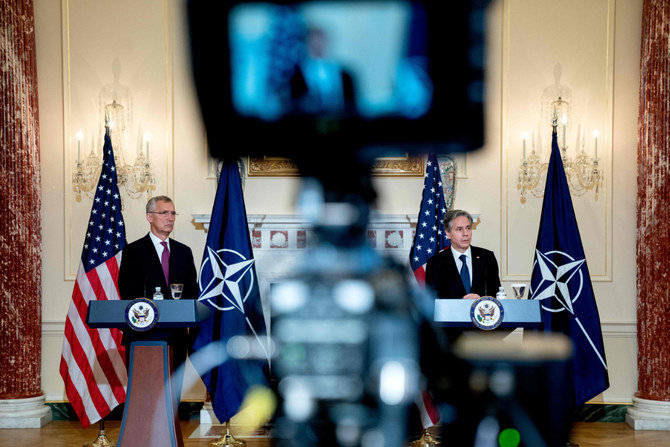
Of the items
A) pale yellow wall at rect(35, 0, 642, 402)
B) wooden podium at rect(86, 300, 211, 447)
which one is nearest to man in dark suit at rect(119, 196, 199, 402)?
wooden podium at rect(86, 300, 211, 447)

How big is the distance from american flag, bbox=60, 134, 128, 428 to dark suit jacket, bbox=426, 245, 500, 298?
2283 mm

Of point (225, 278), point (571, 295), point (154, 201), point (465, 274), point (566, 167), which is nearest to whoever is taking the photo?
point (465, 274)

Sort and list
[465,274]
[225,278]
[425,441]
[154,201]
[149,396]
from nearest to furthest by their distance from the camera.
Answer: [149,396] < [465,274] < [154,201] < [425,441] < [225,278]

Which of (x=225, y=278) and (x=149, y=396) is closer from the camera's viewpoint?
(x=149, y=396)

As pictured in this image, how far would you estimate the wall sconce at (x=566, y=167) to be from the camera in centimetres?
541

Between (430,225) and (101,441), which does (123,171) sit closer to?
(101,441)

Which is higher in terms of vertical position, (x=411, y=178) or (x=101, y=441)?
(x=411, y=178)

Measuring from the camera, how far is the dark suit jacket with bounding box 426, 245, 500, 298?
360cm

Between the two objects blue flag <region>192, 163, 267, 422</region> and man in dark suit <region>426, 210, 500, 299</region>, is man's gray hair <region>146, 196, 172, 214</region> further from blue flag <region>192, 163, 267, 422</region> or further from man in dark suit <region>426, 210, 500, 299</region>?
man in dark suit <region>426, 210, 500, 299</region>

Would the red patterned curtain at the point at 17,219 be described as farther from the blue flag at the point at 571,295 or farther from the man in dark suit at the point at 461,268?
the blue flag at the point at 571,295

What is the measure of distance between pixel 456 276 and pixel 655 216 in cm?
229

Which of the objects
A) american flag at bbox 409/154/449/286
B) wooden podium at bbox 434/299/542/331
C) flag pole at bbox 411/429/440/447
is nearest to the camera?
wooden podium at bbox 434/299/542/331

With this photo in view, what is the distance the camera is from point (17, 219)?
516 cm

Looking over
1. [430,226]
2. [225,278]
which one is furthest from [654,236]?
[225,278]
